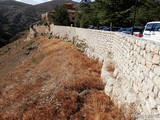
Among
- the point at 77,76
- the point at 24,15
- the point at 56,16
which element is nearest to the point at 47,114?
the point at 77,76

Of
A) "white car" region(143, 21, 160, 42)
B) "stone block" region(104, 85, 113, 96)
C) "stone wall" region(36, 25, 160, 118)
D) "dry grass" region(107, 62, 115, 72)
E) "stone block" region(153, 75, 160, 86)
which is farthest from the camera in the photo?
"white car" region(143, 21, 160, 42)

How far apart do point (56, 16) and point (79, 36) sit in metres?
41.7

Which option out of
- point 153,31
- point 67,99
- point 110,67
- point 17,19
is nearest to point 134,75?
point 67,99

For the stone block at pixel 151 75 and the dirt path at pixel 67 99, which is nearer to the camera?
the stone block at pixel 151 75

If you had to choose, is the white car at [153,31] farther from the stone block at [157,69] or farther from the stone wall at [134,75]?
the stone block at [157,69]

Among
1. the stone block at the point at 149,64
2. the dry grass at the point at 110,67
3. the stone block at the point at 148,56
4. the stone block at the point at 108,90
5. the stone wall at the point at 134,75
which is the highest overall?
the stone block at the point at 148,56

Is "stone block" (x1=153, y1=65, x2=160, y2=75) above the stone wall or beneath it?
above

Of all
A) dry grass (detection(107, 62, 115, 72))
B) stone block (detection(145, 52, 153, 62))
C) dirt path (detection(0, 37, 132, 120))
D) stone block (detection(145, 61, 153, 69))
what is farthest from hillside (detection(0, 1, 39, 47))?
stone block (detection(145, 61, 153, 69))

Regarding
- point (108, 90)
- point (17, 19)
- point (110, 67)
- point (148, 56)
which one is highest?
point (148, 56)

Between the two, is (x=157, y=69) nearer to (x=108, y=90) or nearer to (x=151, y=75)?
(x=151, y=75)

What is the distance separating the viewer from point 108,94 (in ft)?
39.4

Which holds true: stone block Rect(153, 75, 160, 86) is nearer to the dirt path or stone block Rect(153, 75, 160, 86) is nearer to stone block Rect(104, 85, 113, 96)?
the dirt path

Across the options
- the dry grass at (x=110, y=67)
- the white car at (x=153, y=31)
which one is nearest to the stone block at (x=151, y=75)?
the dry grass at (x=110, y=67)

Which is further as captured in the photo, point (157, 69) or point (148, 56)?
point (148, 56)
